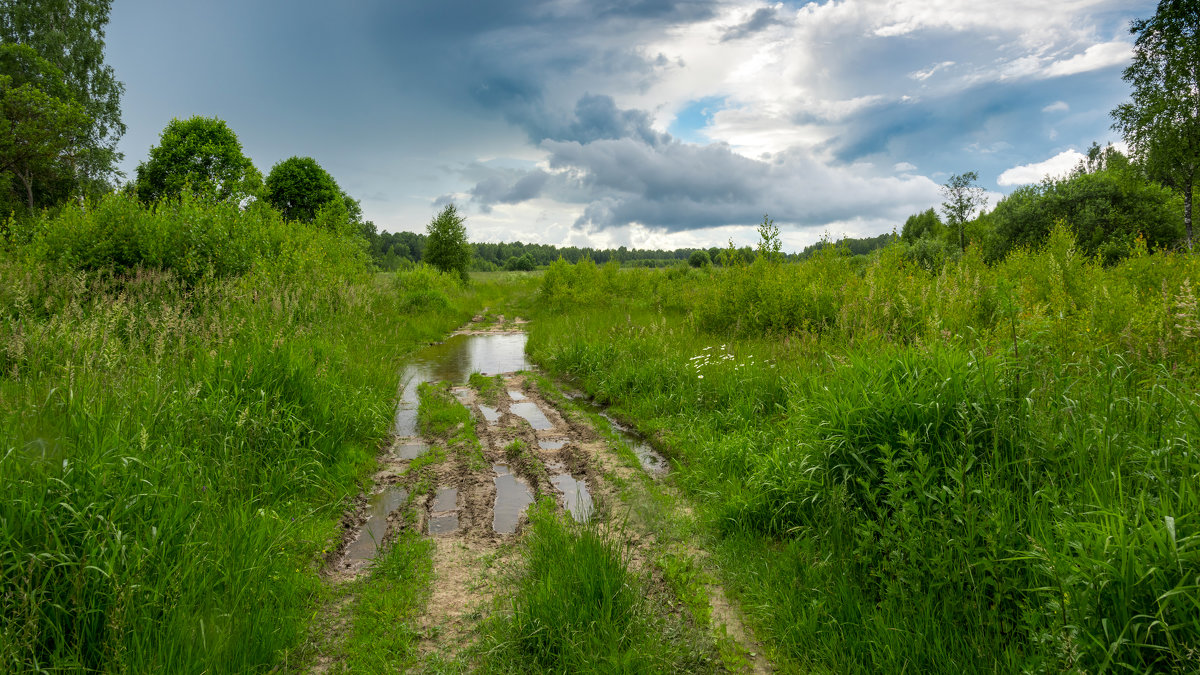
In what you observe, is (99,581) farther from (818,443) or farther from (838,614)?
(818,443)

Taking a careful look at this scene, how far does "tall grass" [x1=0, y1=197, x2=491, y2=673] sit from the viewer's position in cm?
234

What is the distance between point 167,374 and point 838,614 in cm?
579

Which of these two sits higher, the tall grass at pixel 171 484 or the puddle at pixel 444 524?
the tall grass at pixel 171 484

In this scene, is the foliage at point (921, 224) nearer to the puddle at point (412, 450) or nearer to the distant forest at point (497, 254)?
the distant forest at point (497, 254)

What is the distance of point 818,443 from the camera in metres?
3.80

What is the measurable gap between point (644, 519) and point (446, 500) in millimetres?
1984

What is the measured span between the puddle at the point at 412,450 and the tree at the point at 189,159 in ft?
97.2

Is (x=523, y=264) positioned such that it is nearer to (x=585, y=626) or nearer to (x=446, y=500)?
(x=446, y=500)

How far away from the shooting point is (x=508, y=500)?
504 cm

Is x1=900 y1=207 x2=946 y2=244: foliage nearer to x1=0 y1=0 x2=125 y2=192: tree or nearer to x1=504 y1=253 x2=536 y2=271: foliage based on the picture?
x1=504 y1=253 x2=536 y2=271: foliage

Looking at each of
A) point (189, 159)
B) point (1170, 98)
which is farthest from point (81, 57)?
point (1170, 98)

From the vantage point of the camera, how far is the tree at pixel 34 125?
2411 centimetres

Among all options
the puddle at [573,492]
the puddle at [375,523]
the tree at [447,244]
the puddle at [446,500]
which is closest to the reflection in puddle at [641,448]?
the puddle at [573,492]

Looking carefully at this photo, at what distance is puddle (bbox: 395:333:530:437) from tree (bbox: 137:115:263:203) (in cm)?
2227
